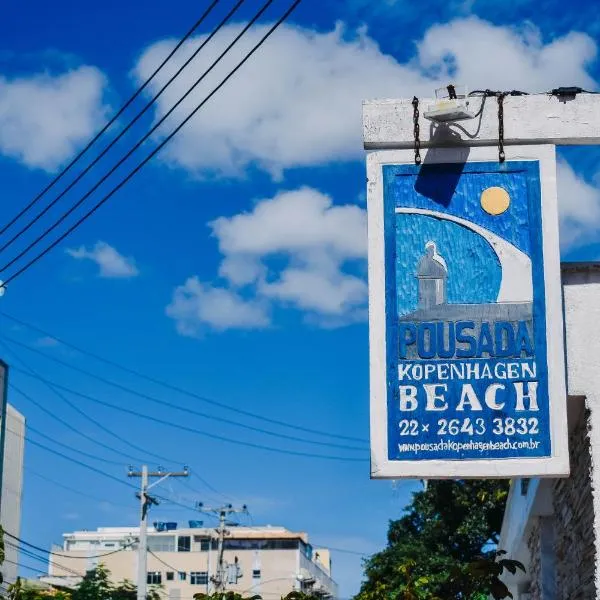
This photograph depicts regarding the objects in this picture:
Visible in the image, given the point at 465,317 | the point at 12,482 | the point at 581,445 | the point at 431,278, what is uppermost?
the point at 12,482

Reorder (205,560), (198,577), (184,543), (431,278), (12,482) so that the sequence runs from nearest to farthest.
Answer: (431,278) < (12,482) < (198,577) < (205,560) < (184,543)

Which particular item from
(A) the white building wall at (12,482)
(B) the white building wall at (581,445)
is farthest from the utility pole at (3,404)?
(B) the white building wall at (581,445)

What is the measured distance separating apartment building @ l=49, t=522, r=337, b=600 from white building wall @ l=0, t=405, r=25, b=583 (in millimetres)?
50665

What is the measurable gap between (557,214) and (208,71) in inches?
174

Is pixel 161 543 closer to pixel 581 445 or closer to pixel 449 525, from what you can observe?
pixel 449 525

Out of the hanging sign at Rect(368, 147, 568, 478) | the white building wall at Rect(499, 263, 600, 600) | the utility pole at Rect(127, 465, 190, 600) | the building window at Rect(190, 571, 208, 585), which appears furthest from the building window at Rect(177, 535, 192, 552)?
the hanging sign at Rect(368, 147, 568, 478)

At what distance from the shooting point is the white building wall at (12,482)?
40.3 m

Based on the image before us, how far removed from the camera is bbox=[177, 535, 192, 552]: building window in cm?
10262

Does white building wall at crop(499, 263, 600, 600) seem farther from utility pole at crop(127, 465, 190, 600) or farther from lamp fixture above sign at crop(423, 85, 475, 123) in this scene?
utility pole at crop(127, 465, 190, 600)

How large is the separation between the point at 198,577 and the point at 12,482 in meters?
60.8

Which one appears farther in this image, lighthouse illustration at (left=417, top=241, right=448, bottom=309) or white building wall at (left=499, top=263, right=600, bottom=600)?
lighthouse illustration at (left=417, top=241, right=448, bottom=309)

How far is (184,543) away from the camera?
340 feet

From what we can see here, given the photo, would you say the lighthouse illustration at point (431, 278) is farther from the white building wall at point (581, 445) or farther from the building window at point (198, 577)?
the building window at point (198, 577)

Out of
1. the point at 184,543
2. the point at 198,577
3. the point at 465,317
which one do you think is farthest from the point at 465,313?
the point at 184,543
